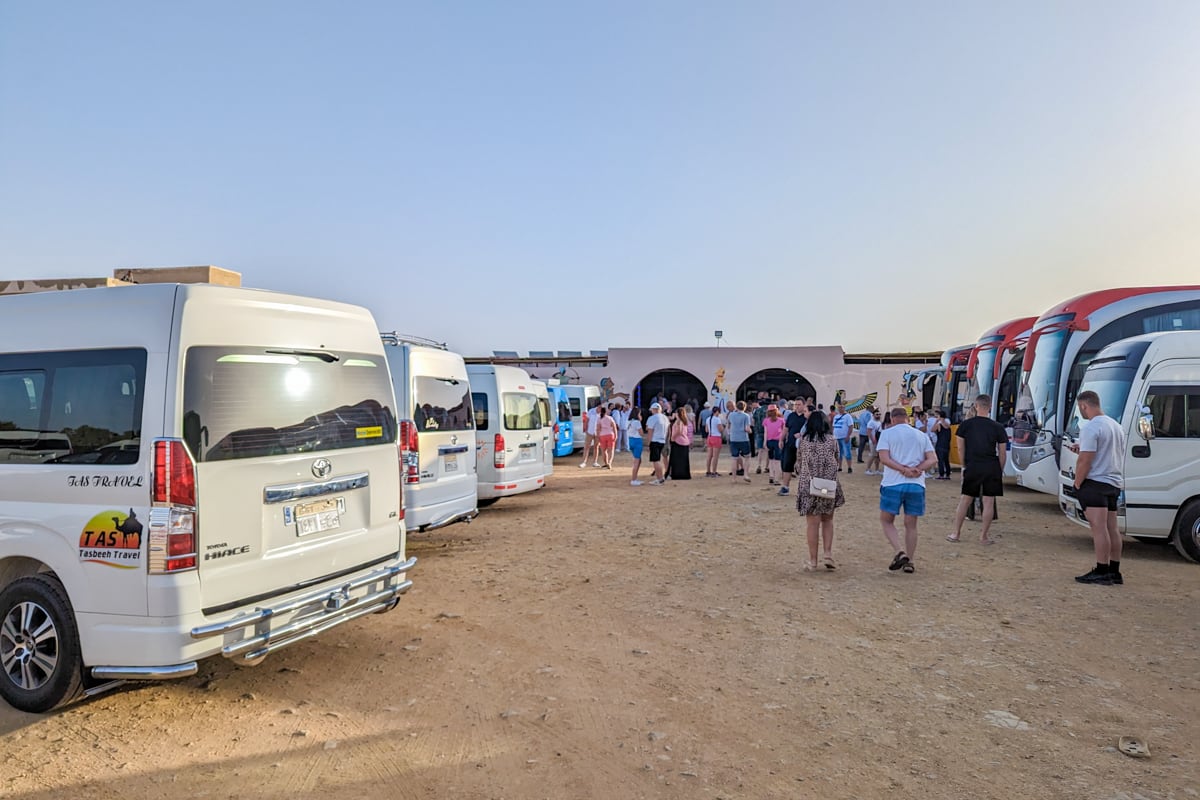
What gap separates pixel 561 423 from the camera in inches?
894

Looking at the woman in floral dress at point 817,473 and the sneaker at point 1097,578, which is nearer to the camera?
the sneaker at point 1097,578

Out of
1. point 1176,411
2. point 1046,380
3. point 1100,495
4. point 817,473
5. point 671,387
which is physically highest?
point 671,387

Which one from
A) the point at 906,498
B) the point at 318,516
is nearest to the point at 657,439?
the point at 906,498

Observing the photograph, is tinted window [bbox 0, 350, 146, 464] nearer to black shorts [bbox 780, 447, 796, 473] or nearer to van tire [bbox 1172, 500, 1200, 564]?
van tire [bbox 1172, 500, 1200, 564]

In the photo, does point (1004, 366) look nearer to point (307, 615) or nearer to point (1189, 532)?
point (1189, 532)

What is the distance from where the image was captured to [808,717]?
14.4ft

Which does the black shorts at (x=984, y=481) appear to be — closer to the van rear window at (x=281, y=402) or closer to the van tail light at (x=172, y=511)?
the van rear window at (x=281, y=402)

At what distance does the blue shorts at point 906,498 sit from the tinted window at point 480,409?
603 centimetres

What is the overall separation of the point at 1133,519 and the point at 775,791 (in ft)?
24.8

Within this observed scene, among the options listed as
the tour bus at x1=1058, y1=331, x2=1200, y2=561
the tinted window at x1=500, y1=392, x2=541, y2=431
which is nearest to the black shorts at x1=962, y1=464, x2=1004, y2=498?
the tour bus at x1=1058, y1=331, x2=1200, y2=561

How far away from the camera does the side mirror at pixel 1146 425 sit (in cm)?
888

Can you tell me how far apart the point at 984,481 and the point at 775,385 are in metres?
27.8

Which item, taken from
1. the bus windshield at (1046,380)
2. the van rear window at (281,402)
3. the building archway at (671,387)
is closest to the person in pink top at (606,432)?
the bus windshield at (1046,380)

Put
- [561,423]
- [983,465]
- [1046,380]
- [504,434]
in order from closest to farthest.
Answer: [983,465] → [504,434] → [1046,380] → [561,423]
